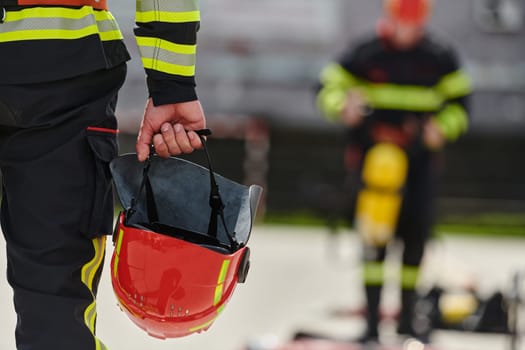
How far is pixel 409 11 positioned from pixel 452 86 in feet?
1.58

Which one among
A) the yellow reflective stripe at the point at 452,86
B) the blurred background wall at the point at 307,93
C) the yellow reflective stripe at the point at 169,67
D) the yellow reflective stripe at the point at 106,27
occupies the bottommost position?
the blurred background wall at the point at 307,93

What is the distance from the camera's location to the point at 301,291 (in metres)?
8.06

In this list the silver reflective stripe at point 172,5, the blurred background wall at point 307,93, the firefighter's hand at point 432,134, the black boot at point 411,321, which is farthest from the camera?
the blurred background wall at point 307,93

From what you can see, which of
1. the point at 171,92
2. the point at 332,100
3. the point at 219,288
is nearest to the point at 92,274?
the point at 219,288

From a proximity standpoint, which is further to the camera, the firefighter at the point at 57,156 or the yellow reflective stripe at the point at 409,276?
the yellow reflective stripe at the point at 409,276

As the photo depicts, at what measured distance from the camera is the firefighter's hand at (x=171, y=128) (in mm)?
2840

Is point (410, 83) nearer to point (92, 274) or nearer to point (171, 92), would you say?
point (171, 92)

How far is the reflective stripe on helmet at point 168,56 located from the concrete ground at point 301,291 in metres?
2.55

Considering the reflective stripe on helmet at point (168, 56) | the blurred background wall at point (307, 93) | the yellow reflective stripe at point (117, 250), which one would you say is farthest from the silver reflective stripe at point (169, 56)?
the blurred background wall at point (307, 93)

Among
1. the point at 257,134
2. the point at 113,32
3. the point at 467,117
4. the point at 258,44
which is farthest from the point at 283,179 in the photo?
the point at 113,32

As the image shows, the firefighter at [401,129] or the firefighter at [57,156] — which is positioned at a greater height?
the firefighter at [57,156]

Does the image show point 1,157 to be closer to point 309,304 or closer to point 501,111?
point 309,304

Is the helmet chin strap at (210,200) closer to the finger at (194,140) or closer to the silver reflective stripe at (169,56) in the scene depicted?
the finger at (194,140)

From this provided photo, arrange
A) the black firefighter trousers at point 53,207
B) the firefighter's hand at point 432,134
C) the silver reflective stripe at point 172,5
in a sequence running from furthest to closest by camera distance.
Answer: the firefighter's hand at point 432,134 → the silver reflective stripe at point 172,5 → the black firefighter trousers at point 53,207
